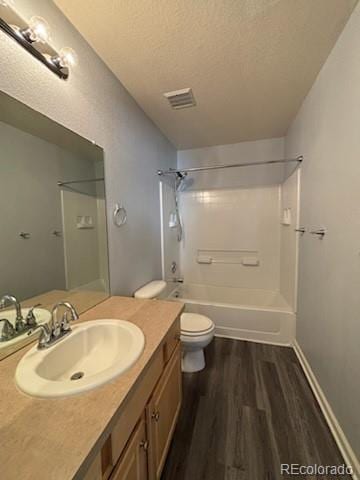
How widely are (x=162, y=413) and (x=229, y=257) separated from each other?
2224 millimetres

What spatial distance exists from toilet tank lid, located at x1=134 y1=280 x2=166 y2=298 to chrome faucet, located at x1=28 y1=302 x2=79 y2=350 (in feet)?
2.64

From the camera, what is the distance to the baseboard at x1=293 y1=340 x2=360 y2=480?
1.06 meters

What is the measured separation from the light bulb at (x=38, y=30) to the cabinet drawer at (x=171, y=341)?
150cm

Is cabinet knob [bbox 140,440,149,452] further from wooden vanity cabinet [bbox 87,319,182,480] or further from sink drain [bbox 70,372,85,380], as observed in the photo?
sink drain [bbox 70,372,85,380]

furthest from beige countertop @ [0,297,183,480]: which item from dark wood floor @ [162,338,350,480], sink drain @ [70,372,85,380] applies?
dark wood floor @ [162,338,350,480]

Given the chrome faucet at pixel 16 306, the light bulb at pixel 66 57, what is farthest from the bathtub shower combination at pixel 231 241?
the chrome faucet at pixel 16 306

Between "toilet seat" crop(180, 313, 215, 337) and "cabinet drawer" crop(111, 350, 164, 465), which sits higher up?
Answer: "cabinet drawer" crop(111, 350, 164, 465)

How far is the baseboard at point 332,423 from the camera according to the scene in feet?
→ 3.49

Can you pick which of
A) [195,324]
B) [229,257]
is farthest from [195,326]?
[229,257]

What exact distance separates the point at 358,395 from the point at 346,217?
925 millimetres

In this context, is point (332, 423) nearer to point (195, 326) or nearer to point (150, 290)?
point (195, 326)

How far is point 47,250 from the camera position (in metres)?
1.04

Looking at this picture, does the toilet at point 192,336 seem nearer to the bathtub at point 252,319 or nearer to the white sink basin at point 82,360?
the bathtub at point 252,319

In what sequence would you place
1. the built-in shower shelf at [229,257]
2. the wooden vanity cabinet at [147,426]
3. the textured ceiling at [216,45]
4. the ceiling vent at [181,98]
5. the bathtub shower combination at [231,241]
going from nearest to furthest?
the wooden vanity cabinet at [147,426] < the textured ceiling at [216,45] < the ceiling vent at [181,98] < the bathtub shower combination at [231,241] < the built-in shower shelf at [229,257]
